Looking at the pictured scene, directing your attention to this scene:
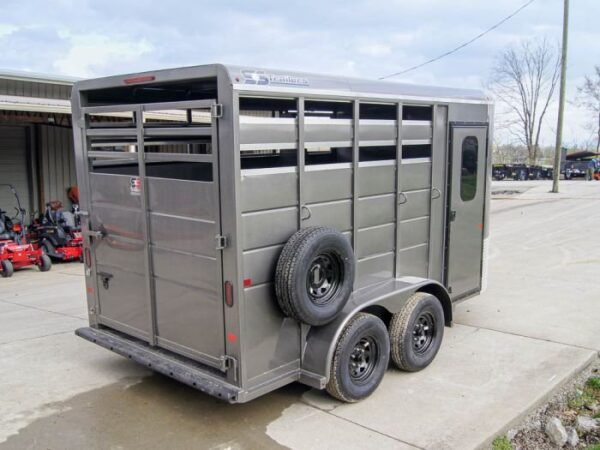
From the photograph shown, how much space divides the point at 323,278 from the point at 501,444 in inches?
67.2

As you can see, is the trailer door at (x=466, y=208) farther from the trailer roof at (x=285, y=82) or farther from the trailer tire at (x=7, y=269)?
the trailer tire at (x=7, y=269)

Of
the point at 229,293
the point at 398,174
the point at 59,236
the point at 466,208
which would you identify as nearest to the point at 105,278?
the point at 229,293

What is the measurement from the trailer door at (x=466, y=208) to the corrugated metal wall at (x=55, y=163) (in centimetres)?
995

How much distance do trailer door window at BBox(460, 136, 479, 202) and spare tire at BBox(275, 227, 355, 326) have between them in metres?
2.12

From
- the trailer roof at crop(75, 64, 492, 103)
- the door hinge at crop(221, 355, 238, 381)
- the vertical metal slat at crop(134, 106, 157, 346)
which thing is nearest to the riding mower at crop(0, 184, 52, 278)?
the trailer roof at crop(75, 64, 492, 103)

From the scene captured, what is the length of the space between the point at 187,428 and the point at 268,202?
1789 millimetres

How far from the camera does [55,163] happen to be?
42.2ft

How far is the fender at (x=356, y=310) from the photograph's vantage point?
426 cm

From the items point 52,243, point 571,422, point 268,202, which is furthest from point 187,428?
point 52,243

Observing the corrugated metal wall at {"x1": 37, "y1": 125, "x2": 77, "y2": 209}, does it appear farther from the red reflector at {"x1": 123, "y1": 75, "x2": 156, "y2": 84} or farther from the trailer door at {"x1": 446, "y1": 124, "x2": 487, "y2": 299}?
the trailer door at {"x1": 446, "y1": 124, "x2": 487, "y2": 299}

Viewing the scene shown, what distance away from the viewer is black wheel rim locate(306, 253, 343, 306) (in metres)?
4.19

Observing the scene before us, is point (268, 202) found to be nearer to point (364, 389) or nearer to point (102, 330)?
point (364, 389)

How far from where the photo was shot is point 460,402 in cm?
455

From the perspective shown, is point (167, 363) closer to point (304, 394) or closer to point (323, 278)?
point (304, 394)
